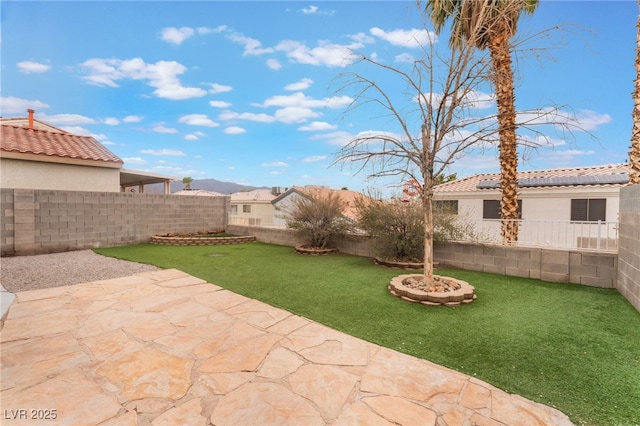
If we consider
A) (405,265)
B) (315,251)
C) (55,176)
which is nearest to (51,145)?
(55,176)

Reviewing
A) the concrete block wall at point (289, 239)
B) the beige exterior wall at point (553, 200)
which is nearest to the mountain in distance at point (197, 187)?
the concrete block wall at point (289, 239)

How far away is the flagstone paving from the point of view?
204 cm

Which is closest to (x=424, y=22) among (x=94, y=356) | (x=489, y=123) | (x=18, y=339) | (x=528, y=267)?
(x=489, y=123)

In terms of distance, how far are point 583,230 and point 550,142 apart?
8.61 ft

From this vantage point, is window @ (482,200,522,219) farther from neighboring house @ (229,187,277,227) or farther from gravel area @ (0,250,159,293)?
neighboring house @ (229,187,277,227)

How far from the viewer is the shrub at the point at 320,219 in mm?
9000

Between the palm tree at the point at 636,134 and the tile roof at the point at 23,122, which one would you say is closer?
the palm tree at the point at 636,134

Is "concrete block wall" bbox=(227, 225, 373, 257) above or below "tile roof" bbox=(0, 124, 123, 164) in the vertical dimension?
below

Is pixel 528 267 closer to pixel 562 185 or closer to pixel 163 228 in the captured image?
pixel 562 185

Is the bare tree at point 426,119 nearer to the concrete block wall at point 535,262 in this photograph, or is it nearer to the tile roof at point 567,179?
the concrete block wall at point 535,262

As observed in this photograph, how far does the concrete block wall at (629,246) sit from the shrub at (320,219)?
5.83 meters

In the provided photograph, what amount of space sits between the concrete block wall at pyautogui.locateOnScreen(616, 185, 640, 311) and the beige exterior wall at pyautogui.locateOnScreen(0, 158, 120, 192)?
51.6 ft

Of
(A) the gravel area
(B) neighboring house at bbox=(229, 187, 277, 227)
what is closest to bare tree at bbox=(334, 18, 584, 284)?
(A) the gravel area

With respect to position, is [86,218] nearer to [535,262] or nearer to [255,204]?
[535,262]
